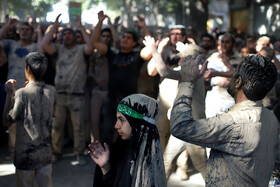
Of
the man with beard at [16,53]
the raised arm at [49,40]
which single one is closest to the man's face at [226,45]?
the raised arm at [49,40]

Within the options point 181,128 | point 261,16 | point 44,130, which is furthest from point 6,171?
point 261,16

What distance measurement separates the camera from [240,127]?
1939 mm

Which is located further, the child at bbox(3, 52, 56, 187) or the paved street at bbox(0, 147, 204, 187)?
the paved street at bbox(0, 147, 204, 187)

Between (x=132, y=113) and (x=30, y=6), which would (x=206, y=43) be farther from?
(x=30, y=6)

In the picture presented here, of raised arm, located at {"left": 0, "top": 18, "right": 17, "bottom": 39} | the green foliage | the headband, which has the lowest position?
the headband

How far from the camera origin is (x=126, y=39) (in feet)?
16.9

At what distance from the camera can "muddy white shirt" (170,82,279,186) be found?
1947 millimetres

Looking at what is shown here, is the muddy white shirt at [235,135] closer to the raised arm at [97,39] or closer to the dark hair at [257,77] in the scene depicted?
the dark hair at [257,77]

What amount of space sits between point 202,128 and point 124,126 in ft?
2.10

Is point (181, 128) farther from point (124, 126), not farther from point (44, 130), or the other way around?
point (44, 130)

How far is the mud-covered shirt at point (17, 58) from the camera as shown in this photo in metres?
5.43

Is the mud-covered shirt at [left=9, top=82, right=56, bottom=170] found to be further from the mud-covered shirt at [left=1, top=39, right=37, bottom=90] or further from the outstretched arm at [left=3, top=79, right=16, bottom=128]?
the mud-covered shirt at [left=1, top=39, right=37, bottom=90]

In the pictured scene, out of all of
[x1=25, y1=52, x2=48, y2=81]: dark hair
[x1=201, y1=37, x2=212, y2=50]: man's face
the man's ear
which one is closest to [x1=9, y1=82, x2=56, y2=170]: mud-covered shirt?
[x1=25, y1=52, x2=48, y2=81]: dark hair

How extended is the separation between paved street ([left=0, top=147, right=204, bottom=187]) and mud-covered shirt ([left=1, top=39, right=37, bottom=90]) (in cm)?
134
